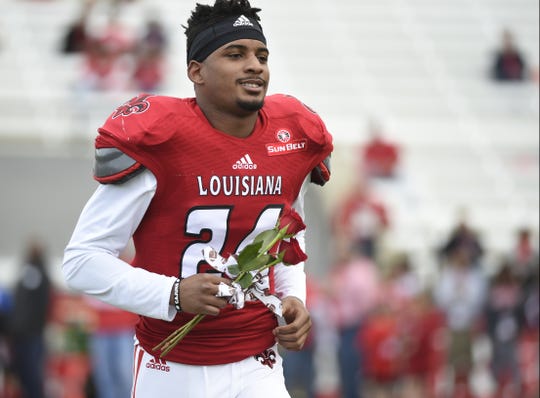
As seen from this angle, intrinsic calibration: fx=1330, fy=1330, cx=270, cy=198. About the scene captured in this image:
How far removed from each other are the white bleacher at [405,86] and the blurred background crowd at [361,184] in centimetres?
3

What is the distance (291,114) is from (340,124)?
526 inches

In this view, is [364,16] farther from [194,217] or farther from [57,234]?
[194,217]

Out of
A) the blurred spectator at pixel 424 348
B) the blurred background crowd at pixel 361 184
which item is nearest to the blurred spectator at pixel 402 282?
the blurred background crowd at pixel 361 184

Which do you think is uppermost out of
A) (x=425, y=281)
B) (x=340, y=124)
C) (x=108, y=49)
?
(x=108, y=49)

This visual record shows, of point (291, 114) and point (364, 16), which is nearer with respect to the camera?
point (291, 114)

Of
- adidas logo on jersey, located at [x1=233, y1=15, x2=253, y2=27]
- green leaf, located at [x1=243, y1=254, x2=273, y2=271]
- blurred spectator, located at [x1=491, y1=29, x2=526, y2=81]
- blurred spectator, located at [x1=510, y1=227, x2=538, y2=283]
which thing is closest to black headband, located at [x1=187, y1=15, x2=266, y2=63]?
adidas logo on jersey, located at [x1=233, y1=15, x2=253, y2=27]

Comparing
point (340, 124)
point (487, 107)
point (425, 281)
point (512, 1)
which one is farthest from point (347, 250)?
point (512, 1)

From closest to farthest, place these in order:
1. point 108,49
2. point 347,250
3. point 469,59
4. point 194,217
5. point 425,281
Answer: point 194,217 < point 347,250 < point 425,281 < point 108,49 < point 469,59

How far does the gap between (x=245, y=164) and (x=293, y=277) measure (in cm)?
58

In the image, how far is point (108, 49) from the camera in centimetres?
1744

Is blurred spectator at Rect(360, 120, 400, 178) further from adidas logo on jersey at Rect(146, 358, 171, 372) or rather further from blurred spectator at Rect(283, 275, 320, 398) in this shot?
adidas logo on jersey at Rect(146, 358, 171, 372)

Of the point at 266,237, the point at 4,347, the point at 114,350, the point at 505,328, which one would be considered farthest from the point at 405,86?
the point at 266,237

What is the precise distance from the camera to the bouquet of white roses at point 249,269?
457 cm

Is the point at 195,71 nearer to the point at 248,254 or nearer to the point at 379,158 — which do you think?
the point at 248,254
